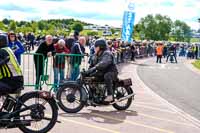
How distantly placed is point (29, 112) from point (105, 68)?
134 inches

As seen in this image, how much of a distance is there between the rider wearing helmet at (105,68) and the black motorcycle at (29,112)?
2956 millimetres

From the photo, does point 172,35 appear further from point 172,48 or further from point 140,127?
point 140,127

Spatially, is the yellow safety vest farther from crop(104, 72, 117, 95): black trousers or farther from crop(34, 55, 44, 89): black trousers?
crop(34, 55, 44, 89): black trousers

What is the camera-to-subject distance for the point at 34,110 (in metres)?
8.22

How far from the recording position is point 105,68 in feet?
36.9

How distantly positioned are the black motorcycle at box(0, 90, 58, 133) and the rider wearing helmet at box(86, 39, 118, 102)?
296 centimetres

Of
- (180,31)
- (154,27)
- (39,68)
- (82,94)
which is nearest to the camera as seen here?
(82,94)

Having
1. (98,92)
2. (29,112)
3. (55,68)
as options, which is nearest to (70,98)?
(98,92)

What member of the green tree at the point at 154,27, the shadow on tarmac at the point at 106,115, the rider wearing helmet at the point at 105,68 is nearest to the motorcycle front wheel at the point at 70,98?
the shadow on tarmac at the point at 106,115

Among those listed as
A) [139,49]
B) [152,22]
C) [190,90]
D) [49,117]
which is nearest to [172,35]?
[152,22]

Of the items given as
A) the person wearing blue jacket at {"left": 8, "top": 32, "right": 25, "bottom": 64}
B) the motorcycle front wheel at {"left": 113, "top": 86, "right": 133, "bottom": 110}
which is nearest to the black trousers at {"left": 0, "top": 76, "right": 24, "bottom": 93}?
the motorcycle front wheel at {"left": 113, "top": 86, "right": 133, "bottom": 110}

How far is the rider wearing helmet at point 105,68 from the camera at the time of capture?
36.7ft

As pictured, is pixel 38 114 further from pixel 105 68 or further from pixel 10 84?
pixel 105 68

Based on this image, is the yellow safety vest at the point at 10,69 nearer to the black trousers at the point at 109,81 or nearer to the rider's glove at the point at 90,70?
the rider's glove at the point at 90,70
